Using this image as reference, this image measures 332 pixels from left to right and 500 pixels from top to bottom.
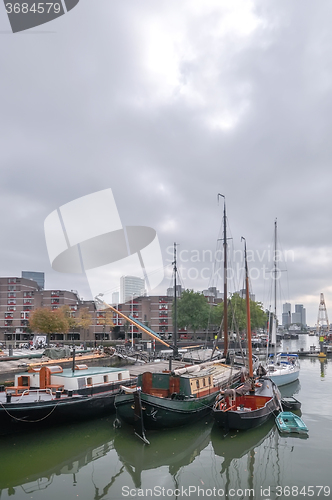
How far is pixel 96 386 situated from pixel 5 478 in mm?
10164

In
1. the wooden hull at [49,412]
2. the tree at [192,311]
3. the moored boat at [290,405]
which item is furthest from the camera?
the tree at [192,311]

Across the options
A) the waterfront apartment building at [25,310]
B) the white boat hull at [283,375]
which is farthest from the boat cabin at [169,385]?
the waterfront apartment building at [25,310]

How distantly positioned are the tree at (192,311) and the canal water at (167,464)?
77.4m

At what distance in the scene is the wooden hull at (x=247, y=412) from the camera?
20031 millimetres

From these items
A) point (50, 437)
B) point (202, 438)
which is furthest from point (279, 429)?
point (50, 437)

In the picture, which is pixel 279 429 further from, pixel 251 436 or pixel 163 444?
pixel 163 444

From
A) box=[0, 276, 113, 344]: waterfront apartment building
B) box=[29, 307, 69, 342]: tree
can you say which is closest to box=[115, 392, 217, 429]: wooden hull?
box=[29, 307, 69, 342]: tree

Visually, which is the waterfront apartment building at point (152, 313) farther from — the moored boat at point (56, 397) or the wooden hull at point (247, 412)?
the wooden hull at point (247, 412)

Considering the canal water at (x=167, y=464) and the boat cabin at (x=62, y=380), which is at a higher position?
the boat cabin at (x=62, y=380)

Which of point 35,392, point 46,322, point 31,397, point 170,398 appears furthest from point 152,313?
point 31,397

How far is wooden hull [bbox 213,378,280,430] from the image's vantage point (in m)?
20.0

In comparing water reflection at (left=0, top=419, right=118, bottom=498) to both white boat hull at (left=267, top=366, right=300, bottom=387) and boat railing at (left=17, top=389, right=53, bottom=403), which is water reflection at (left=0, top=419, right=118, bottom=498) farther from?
white boat hull at (left=267, top=366, right=300, bottom=387)

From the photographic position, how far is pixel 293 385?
129 ft

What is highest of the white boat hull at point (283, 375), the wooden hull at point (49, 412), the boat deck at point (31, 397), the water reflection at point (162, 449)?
the boat deck at point (31, 397)
